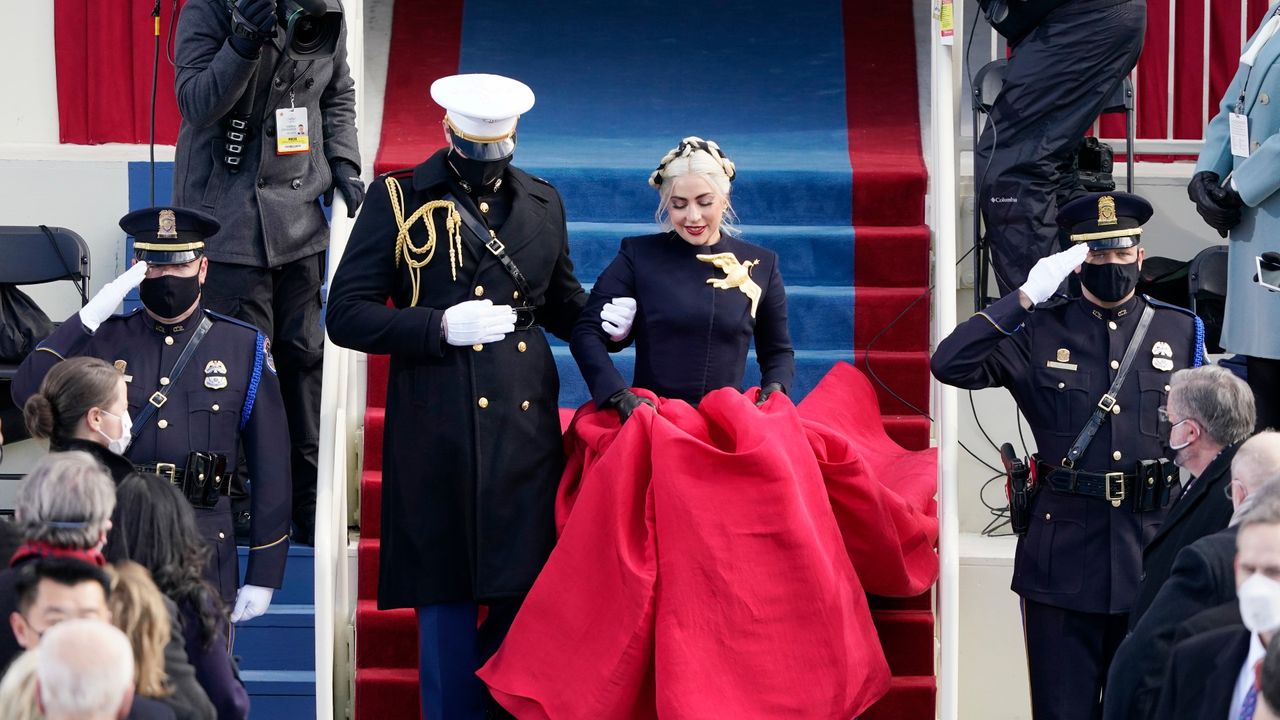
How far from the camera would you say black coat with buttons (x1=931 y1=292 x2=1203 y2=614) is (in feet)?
14.2

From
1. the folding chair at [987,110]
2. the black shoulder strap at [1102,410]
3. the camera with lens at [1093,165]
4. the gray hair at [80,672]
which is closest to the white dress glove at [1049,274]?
the black shoulder strap at [1102,410]

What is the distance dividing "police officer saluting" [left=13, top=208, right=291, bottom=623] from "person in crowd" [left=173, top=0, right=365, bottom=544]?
1.79ft

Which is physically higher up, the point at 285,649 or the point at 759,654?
the point at 759,654

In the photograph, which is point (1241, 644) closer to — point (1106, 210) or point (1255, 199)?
point (1106, 210)

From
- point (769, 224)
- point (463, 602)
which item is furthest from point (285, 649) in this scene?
point (769, 224)

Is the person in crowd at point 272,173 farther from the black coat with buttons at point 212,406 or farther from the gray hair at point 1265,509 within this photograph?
the gray hair at point 1265,509

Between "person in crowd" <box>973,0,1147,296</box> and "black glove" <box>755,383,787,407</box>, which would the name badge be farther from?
"black glove" <box>755,383,787,407</box>

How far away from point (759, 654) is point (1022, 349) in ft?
3.54

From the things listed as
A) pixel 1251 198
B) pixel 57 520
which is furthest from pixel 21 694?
pixel 1251 198

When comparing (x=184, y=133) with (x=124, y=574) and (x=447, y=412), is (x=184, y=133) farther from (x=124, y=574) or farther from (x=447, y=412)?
(x=124, y=574)

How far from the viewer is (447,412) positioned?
4.32 metres

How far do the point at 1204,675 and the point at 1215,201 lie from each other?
2620mm

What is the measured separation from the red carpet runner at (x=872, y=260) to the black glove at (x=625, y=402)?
895mm

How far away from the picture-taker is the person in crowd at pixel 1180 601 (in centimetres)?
307
